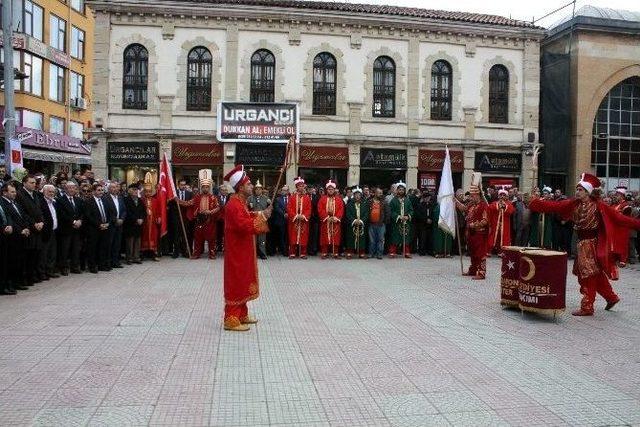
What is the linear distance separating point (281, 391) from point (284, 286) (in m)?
5.83

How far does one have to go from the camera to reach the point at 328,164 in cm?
2320

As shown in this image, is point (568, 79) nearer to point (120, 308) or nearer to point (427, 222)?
point (427, 222)

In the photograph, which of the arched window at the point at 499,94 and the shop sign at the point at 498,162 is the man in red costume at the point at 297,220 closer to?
the shop sign at the point at 498,162

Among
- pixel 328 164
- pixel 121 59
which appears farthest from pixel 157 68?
pixel 328 164

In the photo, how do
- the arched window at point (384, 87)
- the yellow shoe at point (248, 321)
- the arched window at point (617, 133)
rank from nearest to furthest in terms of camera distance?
the yellow shoe at point (248, 321) → the arched window at point (384, 87) → the arched window at point (617, 133)

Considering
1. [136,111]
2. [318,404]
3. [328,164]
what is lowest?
[318,404]

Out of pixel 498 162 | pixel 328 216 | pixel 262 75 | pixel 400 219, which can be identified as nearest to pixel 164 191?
pixel 328 216

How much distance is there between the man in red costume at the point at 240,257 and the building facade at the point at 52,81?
2784cm

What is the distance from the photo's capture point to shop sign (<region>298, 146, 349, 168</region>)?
23031 millimetres

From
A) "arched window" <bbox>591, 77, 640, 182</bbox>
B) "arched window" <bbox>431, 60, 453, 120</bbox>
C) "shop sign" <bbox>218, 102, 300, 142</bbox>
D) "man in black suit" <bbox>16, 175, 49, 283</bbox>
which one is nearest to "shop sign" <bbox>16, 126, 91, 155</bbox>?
"shop sign" <bbox>218, 102, 300, 142</bbox>

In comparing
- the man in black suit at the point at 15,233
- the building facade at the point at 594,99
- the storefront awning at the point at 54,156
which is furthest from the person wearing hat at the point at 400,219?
the storefront awning at the point at 54,156

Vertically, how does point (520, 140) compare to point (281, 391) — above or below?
above

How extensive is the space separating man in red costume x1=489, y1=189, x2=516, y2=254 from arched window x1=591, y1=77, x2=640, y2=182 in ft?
39.1

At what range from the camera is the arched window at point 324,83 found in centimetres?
2325
